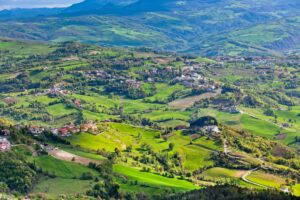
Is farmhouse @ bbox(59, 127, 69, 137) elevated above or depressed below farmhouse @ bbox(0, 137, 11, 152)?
below

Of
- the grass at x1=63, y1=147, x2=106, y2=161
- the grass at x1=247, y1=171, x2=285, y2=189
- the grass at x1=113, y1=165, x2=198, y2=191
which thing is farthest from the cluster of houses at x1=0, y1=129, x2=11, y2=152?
the grass at x1=247, y1=171, x2=285, y2=189

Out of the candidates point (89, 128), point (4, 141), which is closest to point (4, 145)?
point (4, 141)

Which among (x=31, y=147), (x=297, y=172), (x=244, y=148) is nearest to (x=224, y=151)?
(x=244, y=148)

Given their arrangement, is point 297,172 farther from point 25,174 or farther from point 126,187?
point 25,174

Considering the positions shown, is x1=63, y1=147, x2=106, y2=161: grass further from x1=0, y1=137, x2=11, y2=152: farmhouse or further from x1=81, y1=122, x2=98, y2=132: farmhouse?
x1=81, y1=122, x2=98, y2=132: farmhouse

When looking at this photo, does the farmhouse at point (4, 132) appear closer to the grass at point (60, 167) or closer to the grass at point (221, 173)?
the grass at point (60, 167)
